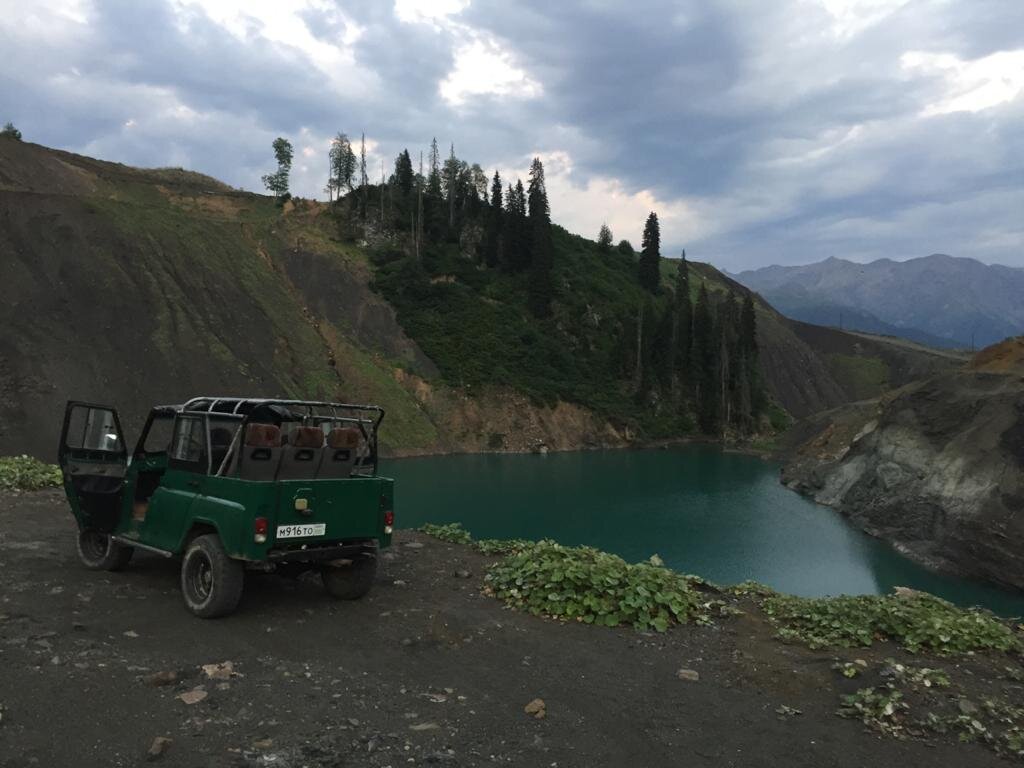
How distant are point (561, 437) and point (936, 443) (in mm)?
36854

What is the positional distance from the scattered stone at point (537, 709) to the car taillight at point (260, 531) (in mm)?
3621

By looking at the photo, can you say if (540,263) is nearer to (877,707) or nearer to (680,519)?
(680,519)

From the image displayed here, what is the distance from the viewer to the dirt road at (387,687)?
560 centimetres

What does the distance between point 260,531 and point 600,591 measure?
15.3ft

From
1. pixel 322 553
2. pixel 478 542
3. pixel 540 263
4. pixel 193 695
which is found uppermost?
pixel 540 263

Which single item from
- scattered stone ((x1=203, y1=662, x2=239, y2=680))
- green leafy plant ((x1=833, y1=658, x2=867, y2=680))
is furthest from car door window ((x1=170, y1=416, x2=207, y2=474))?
green leafy plant ((x1=833, y1=658, x2=867, y2=680))

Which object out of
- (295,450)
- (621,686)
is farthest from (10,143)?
(621,686)

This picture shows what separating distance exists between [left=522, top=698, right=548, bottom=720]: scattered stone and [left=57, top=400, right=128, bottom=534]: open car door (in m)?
6.87

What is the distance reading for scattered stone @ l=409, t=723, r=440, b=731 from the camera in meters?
5.96

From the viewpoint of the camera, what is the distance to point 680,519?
34.6 meters

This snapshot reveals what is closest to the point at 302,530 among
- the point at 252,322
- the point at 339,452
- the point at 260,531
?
the point at 260,531

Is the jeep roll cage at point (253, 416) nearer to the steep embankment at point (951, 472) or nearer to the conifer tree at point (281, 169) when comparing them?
the steep embankment at point (951, 472)

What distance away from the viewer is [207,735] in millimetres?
5641

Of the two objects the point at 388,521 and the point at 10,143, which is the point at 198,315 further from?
the point at 388,521
